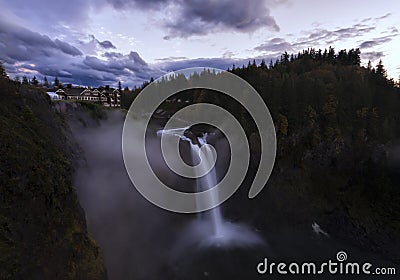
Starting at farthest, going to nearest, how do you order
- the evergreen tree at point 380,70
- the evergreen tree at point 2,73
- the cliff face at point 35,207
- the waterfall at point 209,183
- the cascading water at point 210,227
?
the evergreen tree at point 380,70, the waterfall at point 209,183, the cascading water at point 210,227, the evergreen tree at point 2,73, the cliff face at point 35,207

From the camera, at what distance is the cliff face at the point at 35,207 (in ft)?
23.5

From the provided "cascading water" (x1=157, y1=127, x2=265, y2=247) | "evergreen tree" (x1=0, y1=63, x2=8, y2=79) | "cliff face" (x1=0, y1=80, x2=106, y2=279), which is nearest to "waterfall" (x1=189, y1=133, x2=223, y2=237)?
"cascading water" (x1=157, y1=127, x2=265, y2=247)

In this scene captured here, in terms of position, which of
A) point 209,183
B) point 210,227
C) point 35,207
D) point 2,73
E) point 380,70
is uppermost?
point 380,70

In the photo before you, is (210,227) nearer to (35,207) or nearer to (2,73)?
(35,207)

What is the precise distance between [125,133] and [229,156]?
13.9 metres

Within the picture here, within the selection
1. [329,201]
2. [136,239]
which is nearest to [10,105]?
[136,239]

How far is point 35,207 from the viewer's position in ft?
26.4

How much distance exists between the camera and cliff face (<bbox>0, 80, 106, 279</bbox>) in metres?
7.15

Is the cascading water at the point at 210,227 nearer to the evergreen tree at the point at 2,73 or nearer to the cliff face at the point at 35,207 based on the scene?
the cliff face at the point at 35,207

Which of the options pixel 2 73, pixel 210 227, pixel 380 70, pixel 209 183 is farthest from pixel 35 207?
pixel 380 70

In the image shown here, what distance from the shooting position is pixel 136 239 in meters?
15.6

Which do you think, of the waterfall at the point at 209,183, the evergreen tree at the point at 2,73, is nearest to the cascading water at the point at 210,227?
the waterfall at the point at 209,183

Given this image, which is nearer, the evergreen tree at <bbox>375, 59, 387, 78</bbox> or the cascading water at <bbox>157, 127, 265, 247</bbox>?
the cascading water at <bbox>157, 127, 265, 247</bbox>

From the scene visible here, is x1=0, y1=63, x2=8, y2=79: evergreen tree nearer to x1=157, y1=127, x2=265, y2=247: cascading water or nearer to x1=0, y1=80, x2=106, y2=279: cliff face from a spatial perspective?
x1=0, y1=80, x2=106, y2=279: cliff face
